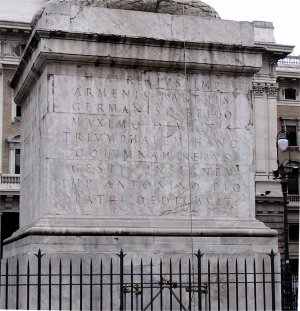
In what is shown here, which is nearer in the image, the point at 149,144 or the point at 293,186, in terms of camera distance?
the point at 149,144

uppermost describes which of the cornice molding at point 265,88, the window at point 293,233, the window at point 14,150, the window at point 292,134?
the cornice molding at point 265,88

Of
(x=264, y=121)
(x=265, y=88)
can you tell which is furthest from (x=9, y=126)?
(x=265, y=88)

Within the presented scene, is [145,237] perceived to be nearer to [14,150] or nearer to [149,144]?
[149,144]

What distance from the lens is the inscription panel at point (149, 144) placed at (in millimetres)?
10406

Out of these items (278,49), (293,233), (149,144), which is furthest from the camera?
(293,233)

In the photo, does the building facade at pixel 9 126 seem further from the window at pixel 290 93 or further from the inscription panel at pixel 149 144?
the inscription panel at pixel 149 144

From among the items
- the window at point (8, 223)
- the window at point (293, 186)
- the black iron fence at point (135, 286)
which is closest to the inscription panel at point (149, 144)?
the black iron fence at point (135, 286)

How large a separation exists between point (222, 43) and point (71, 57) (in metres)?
2.06

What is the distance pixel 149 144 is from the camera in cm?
1072

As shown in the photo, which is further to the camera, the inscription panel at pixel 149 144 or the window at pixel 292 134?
the window at pixel 292 134

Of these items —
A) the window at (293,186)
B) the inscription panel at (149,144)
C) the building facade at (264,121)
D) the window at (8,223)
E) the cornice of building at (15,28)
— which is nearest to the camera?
the inscription panel at (149,144)

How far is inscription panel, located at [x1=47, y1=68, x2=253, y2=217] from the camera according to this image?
10.4 metres

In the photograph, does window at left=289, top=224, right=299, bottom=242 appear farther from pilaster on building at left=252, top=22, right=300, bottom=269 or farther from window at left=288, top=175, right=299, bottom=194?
window at left=288, top=175, right=299, bottom=194

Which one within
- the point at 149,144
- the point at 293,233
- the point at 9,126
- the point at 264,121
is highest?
the point at 264,121
